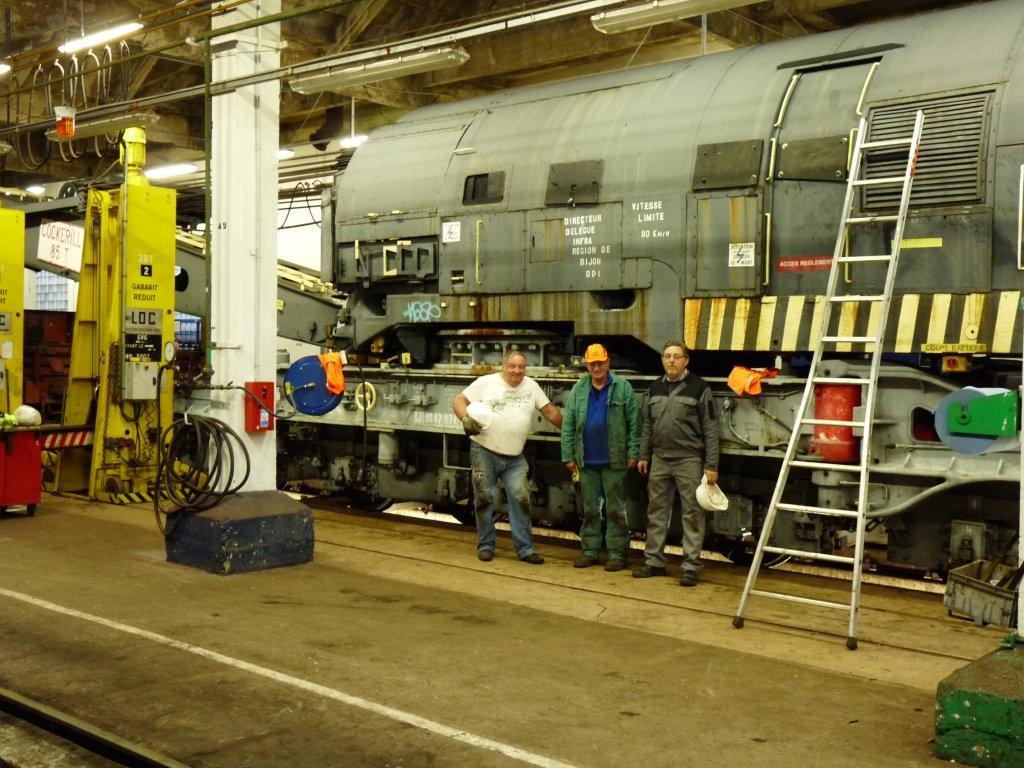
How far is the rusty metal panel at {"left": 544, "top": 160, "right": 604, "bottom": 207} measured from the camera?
362 inches

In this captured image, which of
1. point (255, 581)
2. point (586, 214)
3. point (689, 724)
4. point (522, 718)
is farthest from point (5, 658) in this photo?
point (586, 214)

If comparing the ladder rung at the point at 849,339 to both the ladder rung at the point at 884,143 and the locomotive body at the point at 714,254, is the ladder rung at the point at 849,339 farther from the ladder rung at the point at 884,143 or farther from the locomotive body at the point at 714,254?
the ladder rung at the point at 884,143

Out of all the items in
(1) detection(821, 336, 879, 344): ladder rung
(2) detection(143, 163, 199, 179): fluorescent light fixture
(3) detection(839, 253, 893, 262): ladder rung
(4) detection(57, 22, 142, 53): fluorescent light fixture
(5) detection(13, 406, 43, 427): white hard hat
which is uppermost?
(2) detection(143, 163, 199, 179): fluorescent light fixture

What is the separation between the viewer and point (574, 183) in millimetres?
9336

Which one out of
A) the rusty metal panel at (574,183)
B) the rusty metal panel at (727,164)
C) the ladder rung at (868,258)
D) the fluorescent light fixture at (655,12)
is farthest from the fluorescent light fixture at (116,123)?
the ladder rung at (868,258)

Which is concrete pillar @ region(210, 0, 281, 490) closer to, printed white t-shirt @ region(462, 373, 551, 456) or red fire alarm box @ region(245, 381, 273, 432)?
red fire alarm box @ region(245, 381, 273, 432)

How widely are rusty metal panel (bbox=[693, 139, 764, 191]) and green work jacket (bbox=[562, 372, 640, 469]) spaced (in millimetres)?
1671

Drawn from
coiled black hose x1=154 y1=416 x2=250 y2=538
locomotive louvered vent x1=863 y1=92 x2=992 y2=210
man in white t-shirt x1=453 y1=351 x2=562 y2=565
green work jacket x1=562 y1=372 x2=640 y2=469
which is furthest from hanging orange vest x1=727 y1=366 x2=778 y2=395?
coiled black hose x1=154 y1=416 x2=250 y2=538

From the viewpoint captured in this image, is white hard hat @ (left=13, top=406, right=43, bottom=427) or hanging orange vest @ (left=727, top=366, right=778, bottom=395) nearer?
hanging orange vest @ (left=727, top=366, right=778, bottom=395)

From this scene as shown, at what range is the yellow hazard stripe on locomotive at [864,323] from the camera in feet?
23.6

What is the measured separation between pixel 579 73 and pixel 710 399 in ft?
27.2

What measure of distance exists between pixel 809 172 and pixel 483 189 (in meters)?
3.16

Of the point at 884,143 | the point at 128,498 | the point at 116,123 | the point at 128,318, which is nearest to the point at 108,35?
the point at 116,123

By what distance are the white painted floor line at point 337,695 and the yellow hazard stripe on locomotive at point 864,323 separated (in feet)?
13.7
